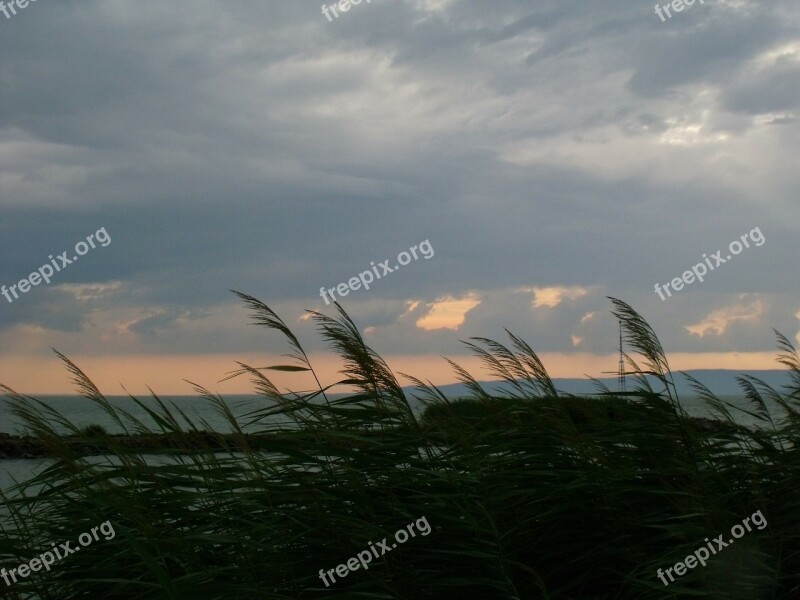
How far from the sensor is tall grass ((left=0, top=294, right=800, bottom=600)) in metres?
3.81

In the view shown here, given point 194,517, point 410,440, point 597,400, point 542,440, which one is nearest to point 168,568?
point 194,517

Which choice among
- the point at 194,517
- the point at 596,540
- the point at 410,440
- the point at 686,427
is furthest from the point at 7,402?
the point at 686,427

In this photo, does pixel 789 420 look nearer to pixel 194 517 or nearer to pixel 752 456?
pixel 752 456

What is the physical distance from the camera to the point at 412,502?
13.6 ft

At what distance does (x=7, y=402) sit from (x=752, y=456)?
14.9 feet

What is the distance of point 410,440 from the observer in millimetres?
4297

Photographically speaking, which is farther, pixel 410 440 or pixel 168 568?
pixel 410 440

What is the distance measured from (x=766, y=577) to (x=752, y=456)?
131cm

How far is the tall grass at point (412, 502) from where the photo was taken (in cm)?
381

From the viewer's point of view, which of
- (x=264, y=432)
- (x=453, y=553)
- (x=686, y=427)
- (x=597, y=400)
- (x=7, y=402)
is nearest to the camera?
(x=7, y=402)

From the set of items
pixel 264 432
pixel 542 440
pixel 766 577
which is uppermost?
pixel 264 432

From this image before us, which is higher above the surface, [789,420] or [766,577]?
[789,420]

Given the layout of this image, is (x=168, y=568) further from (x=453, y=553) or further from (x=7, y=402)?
(x=453, y=553)

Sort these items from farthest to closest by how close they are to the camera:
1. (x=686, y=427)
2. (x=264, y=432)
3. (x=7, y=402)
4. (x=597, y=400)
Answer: (x=597, y=400)
(x=686, y=427)
(x=264, y=432)
(x=7, y=402)
